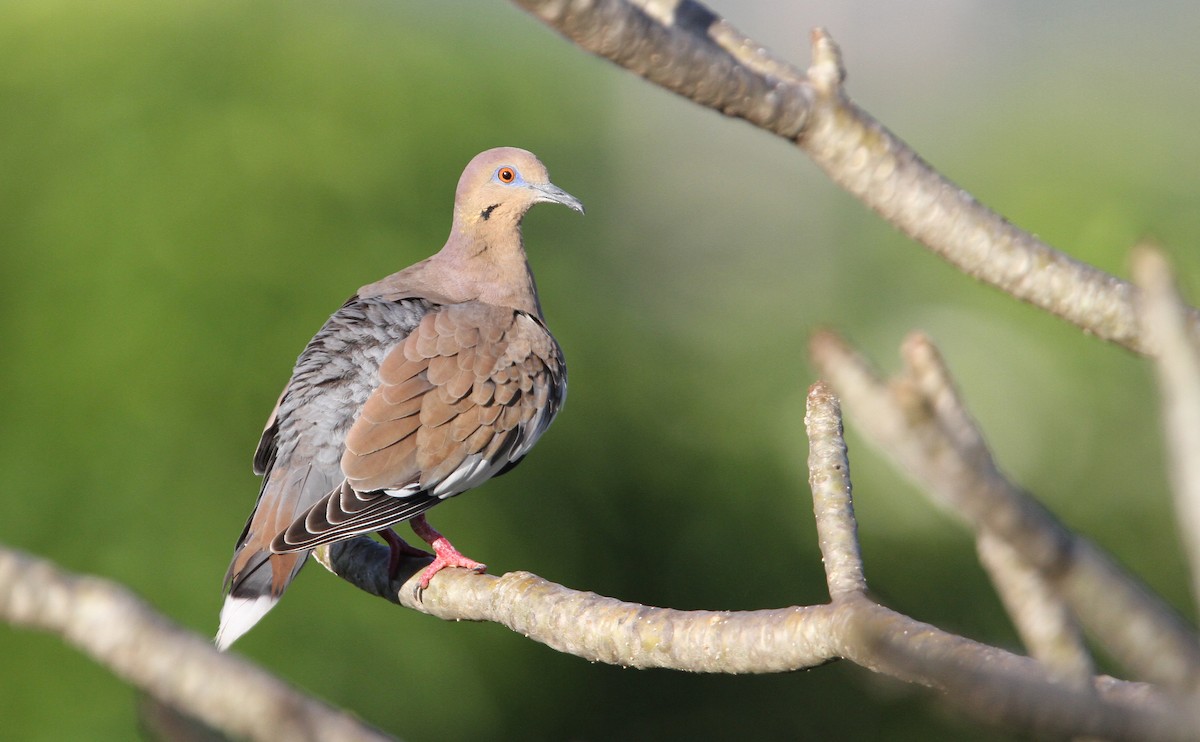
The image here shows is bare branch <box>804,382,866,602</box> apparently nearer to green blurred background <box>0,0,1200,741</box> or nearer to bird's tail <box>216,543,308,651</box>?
bird's tail <box>216,543,308,651</box>

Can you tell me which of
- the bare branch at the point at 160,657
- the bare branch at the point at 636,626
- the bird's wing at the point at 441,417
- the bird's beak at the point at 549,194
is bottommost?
the bare branch at the point at 160,657

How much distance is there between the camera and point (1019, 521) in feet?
1.73

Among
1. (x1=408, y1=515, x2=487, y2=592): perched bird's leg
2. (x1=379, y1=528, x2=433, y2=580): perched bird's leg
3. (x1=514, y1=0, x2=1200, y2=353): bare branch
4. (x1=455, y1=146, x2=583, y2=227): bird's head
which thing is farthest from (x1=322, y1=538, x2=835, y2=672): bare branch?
(x1=455, y1=146, x2=583, y2=227): bird's head

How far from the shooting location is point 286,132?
4.03m

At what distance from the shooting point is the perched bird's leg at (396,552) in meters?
2.13

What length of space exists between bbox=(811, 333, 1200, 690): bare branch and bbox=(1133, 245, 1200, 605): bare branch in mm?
30

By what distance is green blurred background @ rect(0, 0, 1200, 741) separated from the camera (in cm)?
346

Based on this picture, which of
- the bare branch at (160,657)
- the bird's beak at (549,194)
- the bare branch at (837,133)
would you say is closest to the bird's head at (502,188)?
the bird's beak at (549,194)

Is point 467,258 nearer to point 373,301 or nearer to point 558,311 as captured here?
point 373,301

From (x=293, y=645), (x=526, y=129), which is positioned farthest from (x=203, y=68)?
(x=293, y=645)

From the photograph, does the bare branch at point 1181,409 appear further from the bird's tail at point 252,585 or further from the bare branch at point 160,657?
the bird's tail at point 252,585

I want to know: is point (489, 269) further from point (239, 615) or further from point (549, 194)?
point (239, 615)

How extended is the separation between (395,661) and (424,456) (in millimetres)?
1503

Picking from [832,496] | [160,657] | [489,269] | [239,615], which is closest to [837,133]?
[832,496]
